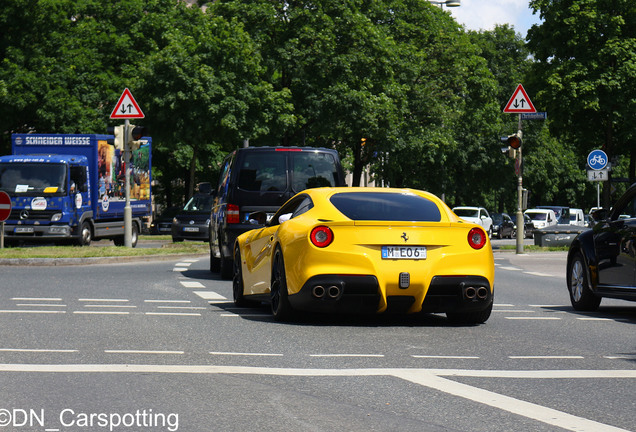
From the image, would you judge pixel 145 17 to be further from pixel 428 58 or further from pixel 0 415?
pixel 0 415

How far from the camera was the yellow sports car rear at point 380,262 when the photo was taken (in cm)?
1033

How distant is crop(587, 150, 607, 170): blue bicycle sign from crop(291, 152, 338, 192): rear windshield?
15.3 m

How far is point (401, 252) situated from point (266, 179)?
7.04m

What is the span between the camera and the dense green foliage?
41.7 meters

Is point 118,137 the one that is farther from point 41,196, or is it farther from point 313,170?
point 313,170

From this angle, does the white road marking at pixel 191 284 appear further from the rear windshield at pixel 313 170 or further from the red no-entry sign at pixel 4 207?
the red no-entry sign at pixel 4 207

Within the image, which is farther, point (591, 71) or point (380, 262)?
point (591, 71)

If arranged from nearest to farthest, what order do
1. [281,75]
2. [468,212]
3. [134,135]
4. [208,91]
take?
[134,135]
[208,91]
[281,75]
[468,212]

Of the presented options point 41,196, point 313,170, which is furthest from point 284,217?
point 41,196

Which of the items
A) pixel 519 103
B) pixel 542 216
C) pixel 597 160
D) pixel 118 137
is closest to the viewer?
pixel 118 137

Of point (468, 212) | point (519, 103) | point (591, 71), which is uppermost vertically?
point (591, 71)

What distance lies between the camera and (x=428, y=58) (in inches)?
2234

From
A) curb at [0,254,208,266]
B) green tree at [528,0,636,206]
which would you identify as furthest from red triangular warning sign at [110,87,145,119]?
green tree at [528,0,636,206]

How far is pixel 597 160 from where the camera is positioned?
31.1 metres
